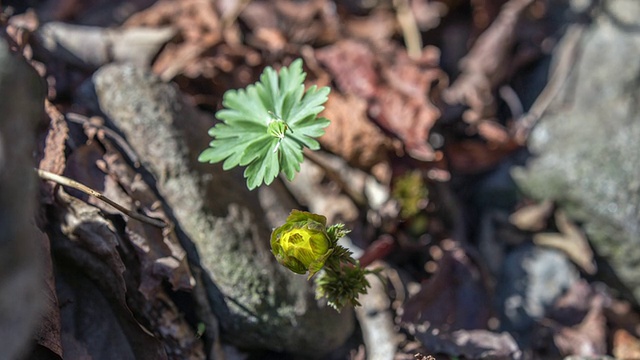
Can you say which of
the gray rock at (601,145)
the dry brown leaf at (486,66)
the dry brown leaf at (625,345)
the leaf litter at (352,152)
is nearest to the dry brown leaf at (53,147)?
the leaf litter at (352,152)

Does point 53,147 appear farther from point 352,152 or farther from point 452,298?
point 452,298

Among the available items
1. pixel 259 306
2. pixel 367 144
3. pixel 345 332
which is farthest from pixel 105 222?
pixel 367 144

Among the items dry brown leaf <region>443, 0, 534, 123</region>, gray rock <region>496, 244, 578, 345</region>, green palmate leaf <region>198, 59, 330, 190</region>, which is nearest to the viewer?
green palmate leaf <region>198, 59, 330, 190</region>

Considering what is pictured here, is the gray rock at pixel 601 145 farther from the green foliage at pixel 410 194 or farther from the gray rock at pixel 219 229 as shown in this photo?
the gray rock at pixel 219 229

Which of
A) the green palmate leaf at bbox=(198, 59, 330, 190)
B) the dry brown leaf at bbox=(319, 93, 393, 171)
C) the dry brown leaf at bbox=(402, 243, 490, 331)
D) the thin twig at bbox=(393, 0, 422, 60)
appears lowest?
the dry brown leaf at bbox=(402, 243, 490, 331)

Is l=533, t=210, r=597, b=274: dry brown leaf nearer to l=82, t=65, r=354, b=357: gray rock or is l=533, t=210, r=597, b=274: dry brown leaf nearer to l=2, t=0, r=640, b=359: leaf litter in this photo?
l=2, t=0, r=640, b=359: leaf litter

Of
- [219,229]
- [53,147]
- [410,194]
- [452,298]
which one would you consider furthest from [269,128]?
[452,298]

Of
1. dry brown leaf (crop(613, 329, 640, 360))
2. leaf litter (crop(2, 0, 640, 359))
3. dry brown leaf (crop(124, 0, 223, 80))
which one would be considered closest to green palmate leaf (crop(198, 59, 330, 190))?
leaf litter (crop(2, 0, 640, 359))

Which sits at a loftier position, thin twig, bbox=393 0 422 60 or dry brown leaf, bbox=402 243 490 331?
thin twig, bbox=393 0 422 60
